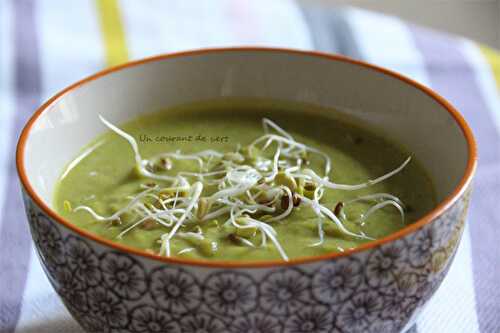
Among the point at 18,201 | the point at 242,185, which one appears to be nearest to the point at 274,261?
the point at 242,185

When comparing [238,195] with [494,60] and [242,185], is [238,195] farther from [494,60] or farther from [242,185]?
[494,60]

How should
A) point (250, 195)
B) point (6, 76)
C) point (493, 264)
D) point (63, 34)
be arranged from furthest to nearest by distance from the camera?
point (63, 34)
point (6, 76)
point (493, 264)
point (250, 195)

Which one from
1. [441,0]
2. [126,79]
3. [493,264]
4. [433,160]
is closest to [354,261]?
[433,160]

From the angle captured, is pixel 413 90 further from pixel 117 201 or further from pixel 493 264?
pixel 117 201

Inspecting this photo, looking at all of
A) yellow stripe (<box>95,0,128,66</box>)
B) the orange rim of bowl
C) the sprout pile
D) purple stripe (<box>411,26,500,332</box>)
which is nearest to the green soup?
the sprout pile

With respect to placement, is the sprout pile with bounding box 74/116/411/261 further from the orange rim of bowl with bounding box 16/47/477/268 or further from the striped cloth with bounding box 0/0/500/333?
the striped cloth with bounding box 0/0/500/333

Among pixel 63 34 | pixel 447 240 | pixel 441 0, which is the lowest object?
pixel 441 0
